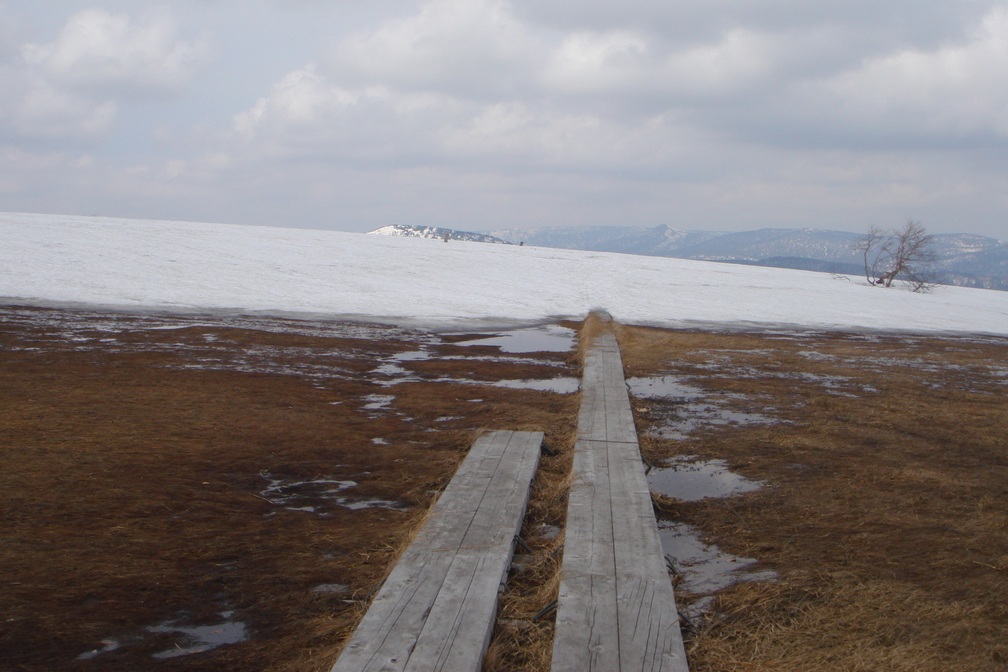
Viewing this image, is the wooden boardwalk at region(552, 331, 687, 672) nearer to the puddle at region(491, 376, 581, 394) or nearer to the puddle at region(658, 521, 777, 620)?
the puddle at region(658, 521, 777, 620)

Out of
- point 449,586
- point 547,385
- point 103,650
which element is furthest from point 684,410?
point 103,650

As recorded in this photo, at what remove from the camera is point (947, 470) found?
28.4 feet

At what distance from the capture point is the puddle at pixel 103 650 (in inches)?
163

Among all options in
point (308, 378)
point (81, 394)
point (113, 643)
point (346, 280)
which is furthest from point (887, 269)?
point (113, 643)

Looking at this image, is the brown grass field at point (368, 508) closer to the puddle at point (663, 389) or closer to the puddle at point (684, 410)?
the puddle at point (684, 410)

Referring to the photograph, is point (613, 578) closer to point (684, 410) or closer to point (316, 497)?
point (316, 497)

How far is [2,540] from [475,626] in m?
3.50

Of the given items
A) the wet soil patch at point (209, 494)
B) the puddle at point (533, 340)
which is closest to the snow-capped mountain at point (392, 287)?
the puddle at point (533, 340)

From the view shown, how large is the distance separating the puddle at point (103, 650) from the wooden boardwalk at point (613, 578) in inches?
91.1

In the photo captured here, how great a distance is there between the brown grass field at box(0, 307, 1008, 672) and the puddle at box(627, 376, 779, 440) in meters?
0.16

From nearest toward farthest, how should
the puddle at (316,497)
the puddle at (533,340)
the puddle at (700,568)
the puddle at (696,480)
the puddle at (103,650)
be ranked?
the puddle at (103,650) < the puddle at (700,568) < the puddle at (316,497) < the puddle at (696,480) < the puddle at (533,340)

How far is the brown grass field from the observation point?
14.7ft

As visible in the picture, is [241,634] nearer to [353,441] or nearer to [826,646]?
[826,646]

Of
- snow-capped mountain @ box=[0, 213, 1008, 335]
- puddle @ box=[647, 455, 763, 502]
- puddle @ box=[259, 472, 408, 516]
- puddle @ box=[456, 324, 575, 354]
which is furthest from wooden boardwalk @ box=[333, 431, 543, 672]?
snow-capped mountain @ box=[0, 213, 1008, 335]
